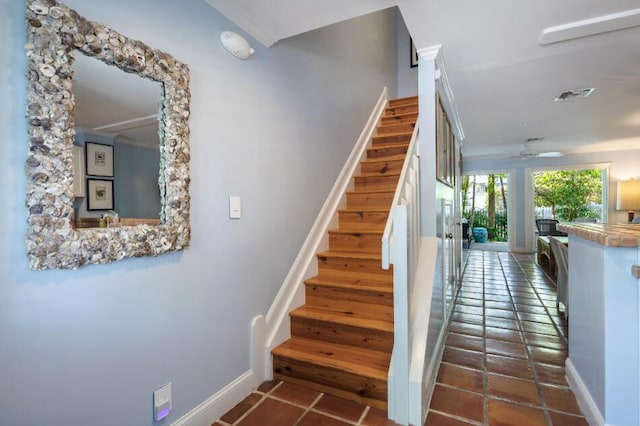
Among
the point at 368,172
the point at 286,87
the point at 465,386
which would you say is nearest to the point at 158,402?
the point at 465,386

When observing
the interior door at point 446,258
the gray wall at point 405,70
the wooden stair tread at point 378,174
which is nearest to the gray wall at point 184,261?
the wooden stair tread at point 378,174

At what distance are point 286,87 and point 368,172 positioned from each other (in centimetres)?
155

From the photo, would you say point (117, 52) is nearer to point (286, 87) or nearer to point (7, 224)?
point (7, 224)

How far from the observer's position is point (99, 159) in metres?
1.27

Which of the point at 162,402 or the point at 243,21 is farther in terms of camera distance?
the point at 243,21

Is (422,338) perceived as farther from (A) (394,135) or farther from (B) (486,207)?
(B) (486,207)

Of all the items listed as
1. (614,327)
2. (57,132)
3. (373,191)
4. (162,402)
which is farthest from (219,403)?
(373,191)

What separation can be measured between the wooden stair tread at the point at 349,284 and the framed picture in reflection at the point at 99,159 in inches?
63.6

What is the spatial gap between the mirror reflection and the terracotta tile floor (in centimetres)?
125

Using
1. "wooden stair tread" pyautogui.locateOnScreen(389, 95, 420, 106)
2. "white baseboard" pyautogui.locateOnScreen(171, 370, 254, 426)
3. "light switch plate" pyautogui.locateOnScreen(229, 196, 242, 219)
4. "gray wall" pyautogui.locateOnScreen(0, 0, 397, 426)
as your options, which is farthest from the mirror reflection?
"wooden stair tread" pyautogui.locateOnScreen(389, 95, 420, 106)

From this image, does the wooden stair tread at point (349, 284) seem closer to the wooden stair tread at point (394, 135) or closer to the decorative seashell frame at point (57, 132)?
the decorative seashell frame at point (57, 132)

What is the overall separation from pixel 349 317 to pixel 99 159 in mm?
1752

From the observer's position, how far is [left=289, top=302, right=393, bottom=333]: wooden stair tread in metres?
2.13

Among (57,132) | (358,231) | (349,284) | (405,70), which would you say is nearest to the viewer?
(57,132)
